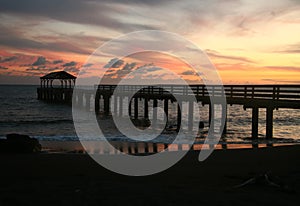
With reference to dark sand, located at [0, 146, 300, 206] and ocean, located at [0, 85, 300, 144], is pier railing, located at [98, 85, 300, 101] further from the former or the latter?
dark sand, located at [0, 146, 300, 206]

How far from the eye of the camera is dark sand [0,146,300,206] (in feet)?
17.4

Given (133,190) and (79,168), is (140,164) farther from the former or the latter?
(133,190)

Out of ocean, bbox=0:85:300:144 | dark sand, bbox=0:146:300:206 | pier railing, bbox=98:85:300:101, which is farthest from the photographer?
ocean, bbox=0:85:300:144

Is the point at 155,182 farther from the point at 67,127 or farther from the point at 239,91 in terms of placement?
the point at 67,127

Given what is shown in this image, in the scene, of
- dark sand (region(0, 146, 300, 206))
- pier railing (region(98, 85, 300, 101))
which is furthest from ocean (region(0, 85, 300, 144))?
dark sand (region(0, 146, 300, 206))

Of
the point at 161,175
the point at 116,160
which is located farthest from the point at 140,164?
the point at 161,175

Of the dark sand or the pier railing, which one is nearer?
the dark sand

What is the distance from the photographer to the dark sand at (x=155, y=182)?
5293 mm

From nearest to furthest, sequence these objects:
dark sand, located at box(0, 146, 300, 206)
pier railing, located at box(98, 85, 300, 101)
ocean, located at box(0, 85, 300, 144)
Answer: dark sand, located at box(0, 146, 300, 206), pier railing, located at box(98, 85, 300, 101), ocean, located at box(0, 85, 300, 144)

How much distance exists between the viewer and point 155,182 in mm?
7430

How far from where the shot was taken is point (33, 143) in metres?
12.5

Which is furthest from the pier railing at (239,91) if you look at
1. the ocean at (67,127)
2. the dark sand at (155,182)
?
the dark sand at (155,182)

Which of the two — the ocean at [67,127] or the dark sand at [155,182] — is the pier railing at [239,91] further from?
the dark sand at [155,182]

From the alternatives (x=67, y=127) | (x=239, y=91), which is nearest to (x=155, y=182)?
(x=239, y=91)
